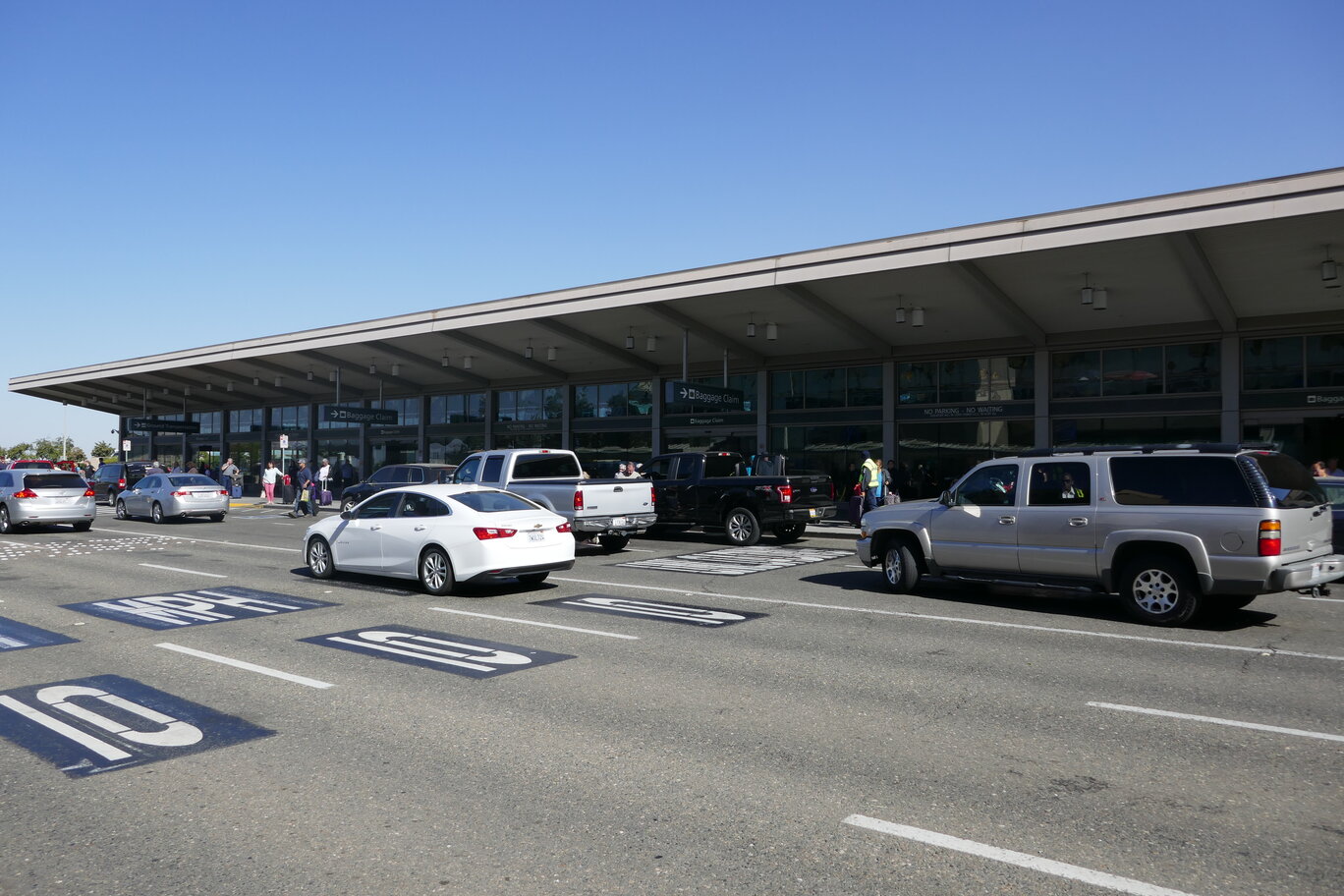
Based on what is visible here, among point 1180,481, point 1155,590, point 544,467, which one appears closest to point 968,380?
point 544,467

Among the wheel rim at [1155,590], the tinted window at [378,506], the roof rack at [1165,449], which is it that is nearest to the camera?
the roof rack at [1165,449]

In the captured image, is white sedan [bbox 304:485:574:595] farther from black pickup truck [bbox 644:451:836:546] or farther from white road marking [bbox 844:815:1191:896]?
white road marking [bbox 844:815:1191:896]

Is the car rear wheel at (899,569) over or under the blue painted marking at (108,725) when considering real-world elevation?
over

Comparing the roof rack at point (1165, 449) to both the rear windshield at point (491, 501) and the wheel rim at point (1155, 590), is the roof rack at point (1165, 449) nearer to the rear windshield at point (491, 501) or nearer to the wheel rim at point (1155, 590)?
the wheel rim at point (1155, 590)

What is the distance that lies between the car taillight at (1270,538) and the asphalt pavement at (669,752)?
2.86ft

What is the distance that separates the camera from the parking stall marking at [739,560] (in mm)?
15266

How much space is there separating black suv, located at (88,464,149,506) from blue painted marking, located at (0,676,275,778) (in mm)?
33509

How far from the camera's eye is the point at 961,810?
4641mm

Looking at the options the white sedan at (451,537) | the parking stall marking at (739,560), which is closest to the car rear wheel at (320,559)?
the white sedan at (451,537)

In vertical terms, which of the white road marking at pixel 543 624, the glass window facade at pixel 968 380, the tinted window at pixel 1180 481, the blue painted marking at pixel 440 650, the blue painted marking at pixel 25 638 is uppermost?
the glass window facade at pixel 968 380

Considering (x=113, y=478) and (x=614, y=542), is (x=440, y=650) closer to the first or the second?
(x=614, y=542)

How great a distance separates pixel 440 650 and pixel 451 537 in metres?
3.56

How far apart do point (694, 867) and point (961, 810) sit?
59.2 inches

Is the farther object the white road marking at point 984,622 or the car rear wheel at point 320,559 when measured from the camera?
the car rear wheel at point 320,559
